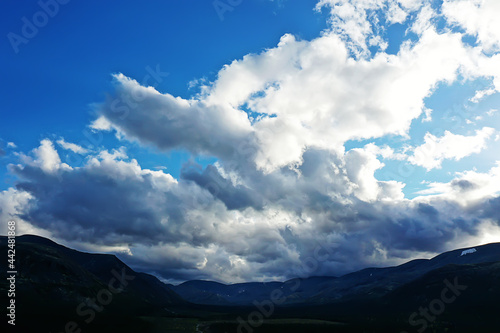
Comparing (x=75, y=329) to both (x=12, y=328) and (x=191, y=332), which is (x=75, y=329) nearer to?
(x=12, y=328)

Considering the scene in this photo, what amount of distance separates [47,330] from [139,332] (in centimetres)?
4910

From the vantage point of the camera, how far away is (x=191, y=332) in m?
196

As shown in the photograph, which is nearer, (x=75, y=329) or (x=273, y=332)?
(x=75, y=329)

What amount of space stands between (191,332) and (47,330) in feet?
260

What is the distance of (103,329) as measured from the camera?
195 meters

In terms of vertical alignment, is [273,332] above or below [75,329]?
below

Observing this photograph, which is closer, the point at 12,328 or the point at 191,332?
the point at 12,328

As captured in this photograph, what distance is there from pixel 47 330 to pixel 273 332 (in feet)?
422

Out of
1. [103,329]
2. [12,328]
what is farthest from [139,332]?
[12,328]

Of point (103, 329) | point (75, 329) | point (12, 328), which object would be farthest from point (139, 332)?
point (12, 328)

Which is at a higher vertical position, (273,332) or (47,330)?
(47,330)

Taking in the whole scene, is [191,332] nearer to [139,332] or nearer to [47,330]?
[139,332]

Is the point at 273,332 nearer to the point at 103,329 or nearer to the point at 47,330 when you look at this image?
the point at 103,329

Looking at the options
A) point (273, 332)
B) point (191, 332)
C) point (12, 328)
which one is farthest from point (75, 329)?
point (273, 332)
